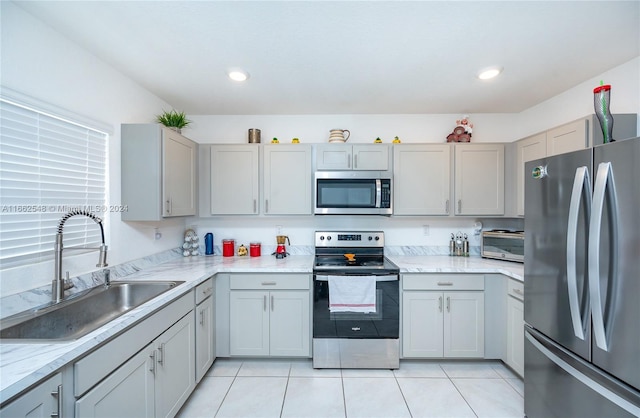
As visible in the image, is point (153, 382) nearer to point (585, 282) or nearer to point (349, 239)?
point (349, 239)

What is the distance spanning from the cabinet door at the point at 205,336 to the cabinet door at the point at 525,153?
9.74 ft

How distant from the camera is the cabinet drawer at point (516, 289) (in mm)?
2085

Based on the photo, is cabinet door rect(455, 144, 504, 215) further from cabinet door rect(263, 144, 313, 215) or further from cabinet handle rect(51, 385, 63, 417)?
cabinet handle rect(51, 385, 63, 417)

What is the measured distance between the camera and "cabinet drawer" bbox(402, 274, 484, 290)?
2340 millimetres

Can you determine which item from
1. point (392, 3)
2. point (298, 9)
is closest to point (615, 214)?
point (392, 3)

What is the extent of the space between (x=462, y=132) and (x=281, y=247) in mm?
2261

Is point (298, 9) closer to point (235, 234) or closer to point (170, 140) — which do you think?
point (170, 140)

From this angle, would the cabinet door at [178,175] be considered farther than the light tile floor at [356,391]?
Yes

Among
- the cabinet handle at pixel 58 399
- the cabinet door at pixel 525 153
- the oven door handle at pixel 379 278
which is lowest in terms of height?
the cabinet handle at pixel 58 399

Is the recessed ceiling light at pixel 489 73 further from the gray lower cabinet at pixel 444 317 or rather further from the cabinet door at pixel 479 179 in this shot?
the gray lower cabinet at pixel 444 317

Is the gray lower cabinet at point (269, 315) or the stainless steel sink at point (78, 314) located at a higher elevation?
the stainless steel sink at point (78, 314)

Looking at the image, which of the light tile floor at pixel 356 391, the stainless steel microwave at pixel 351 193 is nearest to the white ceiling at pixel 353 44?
the stainless steel microwave at pixel 351 193

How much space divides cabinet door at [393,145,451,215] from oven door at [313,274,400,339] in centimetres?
79

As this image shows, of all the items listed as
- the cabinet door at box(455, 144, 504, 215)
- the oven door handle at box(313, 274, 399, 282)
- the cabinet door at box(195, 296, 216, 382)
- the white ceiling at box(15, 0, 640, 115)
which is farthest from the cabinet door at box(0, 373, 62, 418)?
the cabinet door at box(455, 144, 504, 215)
